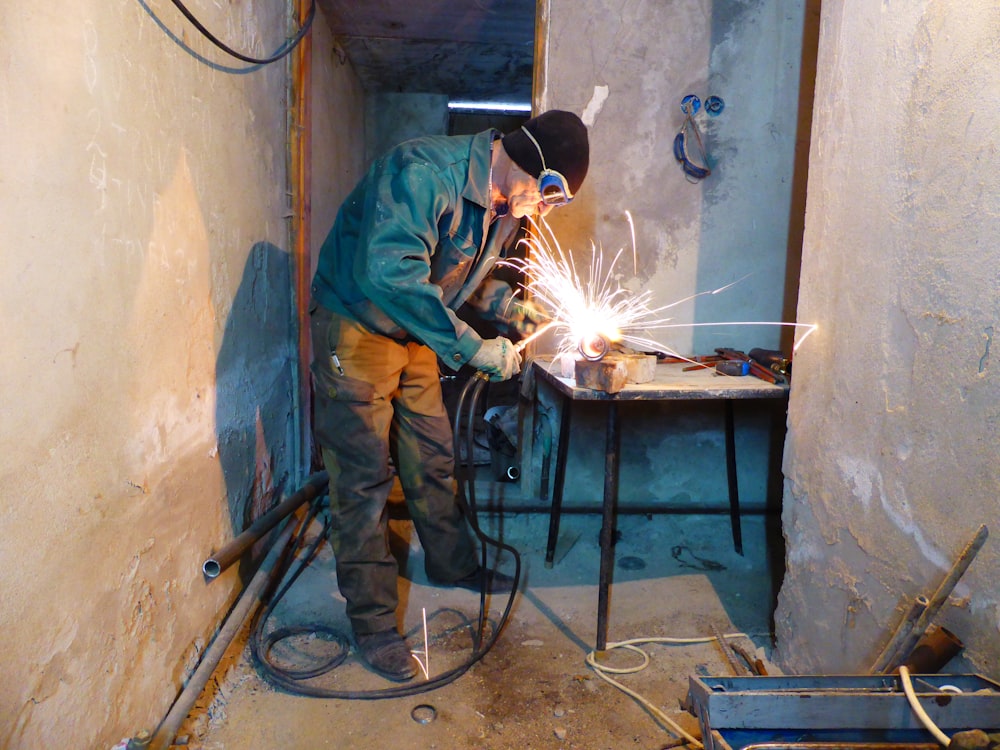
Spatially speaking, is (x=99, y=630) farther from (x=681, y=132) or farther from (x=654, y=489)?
(x=681, y=132)

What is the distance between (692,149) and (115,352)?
2.51 meters

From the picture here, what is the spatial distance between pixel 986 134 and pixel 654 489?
2365 millimetres

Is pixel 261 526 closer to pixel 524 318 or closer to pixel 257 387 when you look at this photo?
pixel 257 387

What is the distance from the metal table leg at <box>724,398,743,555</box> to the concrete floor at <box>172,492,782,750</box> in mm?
79

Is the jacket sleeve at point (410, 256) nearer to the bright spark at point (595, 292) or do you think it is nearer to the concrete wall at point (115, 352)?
the concrete wall at point (115, 352)

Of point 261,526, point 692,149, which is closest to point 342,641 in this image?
point 261,526

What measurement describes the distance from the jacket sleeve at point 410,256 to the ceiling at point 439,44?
2.30m

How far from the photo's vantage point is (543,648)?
97.3 inches

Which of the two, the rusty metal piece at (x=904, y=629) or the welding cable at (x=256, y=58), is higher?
the welding cable at (x=256, y=58)

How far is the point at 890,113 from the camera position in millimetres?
1718

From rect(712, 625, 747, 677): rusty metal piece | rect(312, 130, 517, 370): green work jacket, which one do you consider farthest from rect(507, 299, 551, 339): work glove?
rect(712, 625, 747, 677): rusty metal piece

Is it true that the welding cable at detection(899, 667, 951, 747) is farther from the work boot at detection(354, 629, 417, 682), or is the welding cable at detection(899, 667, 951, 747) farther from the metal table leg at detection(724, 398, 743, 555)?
the metal table leg at detection(724, 398, 743, 555)

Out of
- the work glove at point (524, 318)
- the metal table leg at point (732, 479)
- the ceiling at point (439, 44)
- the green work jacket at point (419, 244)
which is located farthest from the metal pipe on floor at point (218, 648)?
the ceiling at point (439, 44)

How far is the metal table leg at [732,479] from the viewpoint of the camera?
3.13 meters
